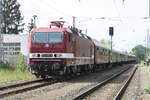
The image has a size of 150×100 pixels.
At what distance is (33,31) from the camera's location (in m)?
24.2

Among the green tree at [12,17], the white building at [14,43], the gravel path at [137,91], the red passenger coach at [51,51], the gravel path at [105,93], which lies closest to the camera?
the gravel path at [105,93]

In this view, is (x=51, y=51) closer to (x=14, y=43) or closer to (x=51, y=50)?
(x=51, y=50)

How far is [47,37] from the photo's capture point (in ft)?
78.8

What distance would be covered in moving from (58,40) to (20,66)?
9387 millimetres

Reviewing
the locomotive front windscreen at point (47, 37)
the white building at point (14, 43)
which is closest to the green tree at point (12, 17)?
the white building at point (14, 43)

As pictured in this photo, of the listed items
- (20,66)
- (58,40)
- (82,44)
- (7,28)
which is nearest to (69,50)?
(58,40)

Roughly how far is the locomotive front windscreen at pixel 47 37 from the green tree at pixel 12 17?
3007 inches

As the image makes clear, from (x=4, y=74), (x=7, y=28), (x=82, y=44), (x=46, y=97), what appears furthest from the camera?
(x=7, y=28)

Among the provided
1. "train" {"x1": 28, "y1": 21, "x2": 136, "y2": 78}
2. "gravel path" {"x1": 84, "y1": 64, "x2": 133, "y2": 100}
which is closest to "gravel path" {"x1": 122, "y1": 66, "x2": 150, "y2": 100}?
"gravel path" {"x1": 84, "y1": 64, "x2": 133, "y2": 100}

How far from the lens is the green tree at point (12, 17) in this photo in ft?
329

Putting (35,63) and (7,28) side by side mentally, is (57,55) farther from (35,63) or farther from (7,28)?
(7,28)

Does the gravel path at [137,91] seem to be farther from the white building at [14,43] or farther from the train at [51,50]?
the white building at [14,43]

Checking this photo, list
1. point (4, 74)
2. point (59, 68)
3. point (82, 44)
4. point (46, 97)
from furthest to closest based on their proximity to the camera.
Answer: point (82, 44) < point (4, 74) < point (59, 68) < point (46, 97)

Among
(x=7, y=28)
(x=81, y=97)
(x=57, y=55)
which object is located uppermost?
(x=7, y=28)
